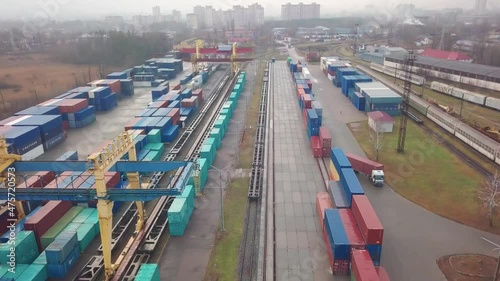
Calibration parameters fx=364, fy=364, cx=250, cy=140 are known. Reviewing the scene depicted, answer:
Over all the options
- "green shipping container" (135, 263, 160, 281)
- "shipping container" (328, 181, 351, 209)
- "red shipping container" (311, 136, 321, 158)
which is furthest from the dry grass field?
"shipping container" (328, 181, 351, 209)

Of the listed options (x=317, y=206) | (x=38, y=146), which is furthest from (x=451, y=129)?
(x=38, y=146)

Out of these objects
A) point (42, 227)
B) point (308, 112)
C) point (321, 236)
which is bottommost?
point (321, 236)

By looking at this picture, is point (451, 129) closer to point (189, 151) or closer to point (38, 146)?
point (189, 151)

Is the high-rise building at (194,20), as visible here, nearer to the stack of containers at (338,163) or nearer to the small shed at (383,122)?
the small shed at (383,122)

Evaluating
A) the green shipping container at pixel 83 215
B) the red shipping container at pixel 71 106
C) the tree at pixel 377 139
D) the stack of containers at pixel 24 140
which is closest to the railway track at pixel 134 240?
the green shipping container at pixel 83 215

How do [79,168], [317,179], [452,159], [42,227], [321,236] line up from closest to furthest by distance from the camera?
[79,168]
[42,227]
[321,236]
[317,179]
[452,159]

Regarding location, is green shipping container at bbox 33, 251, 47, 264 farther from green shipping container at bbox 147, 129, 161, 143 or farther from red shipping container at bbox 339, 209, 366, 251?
green shipping container at bbox 147, 129, 161, 143

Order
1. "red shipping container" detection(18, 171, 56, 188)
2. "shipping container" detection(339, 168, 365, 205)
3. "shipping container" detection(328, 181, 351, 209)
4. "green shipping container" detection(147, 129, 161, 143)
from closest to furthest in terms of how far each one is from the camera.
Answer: "shipping container" detection(339, 168, 365, 205) → "shipping container" detection(328, 181, 351, 209) → "red shipping container" detection(18, 171, 56, 188) → "green shipping container" detection(147, 129, 161, 143)
